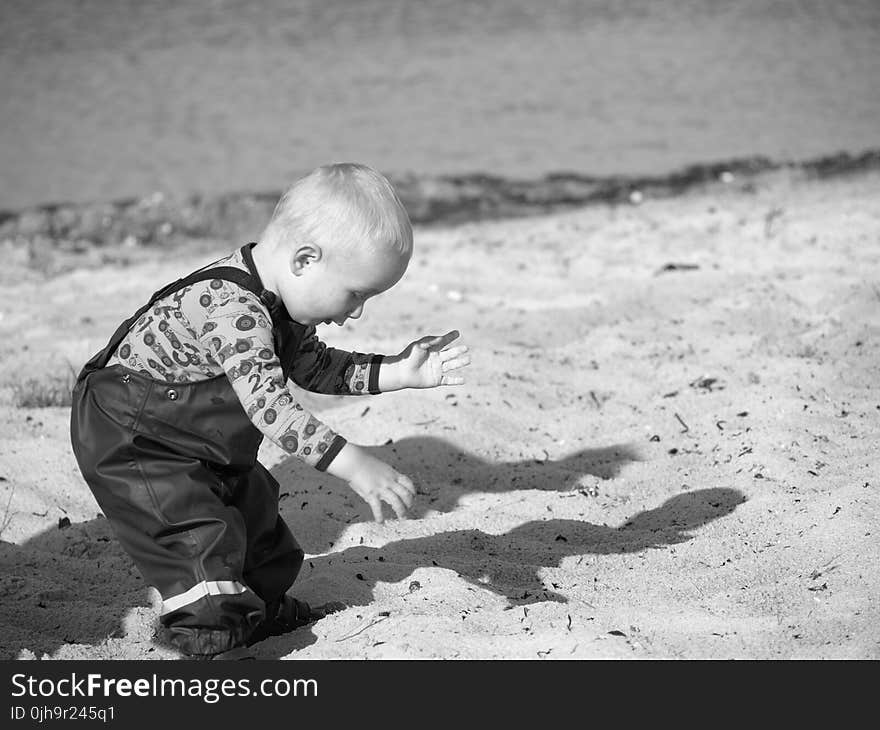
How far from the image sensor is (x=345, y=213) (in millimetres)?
2797

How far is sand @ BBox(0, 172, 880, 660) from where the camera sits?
3.10 m

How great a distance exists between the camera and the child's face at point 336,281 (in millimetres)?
2826

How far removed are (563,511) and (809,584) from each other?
96 centimetres

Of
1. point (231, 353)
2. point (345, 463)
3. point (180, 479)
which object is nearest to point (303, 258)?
point (231, 353)

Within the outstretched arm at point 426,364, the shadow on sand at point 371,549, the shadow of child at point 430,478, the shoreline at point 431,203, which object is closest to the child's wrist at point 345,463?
the outstretched arm at point 426,364

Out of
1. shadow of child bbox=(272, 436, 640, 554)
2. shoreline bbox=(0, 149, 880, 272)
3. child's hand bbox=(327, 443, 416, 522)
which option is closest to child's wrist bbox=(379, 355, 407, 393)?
child's hand bbox=(327, 443, 416, 522)

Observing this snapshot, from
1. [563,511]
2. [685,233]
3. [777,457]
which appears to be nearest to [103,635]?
[563,511]

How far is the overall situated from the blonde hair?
19 cm

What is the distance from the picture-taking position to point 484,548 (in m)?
3.74

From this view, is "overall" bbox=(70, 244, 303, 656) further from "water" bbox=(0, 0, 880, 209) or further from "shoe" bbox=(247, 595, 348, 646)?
"water" bbox=(0, 0, 880, 209)

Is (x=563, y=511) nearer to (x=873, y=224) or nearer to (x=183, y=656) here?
(x=183, y=656)

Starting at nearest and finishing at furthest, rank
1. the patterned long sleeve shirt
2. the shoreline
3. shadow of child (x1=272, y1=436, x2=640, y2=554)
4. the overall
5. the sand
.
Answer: the patterned long sleeve shirt → the overall → the sand → shadow of child (x1=272, y1=436, x2=640, y2=554) → the shoreline

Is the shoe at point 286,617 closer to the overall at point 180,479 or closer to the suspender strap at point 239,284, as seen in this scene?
the overall at point 180,479

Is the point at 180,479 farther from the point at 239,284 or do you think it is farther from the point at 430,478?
the point at 430,478
